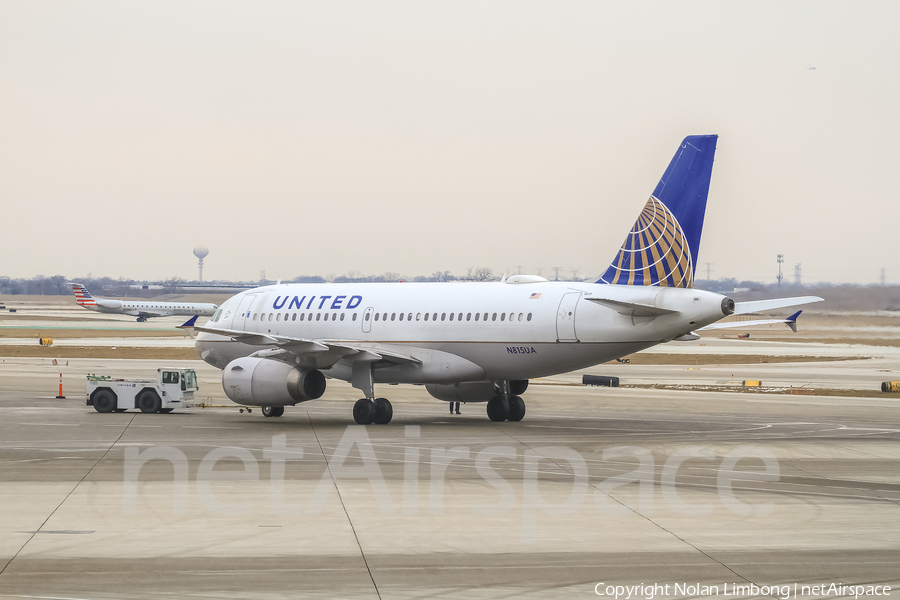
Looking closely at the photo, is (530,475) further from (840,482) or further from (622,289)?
(622,289)

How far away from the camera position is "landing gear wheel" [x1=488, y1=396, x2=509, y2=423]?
107 ft

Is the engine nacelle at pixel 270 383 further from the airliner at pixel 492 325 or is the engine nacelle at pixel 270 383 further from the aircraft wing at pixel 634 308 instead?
the aircraft wing at pixel 634 308

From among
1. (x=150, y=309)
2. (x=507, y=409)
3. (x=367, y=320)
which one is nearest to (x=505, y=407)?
(x=507, y=409)

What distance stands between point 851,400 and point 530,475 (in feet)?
82.1

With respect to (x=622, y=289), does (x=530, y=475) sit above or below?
below

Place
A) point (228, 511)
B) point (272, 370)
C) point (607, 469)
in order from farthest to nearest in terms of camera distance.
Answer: point (272, 370) < point (607, 469) < point (228, 511)

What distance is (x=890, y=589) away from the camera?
438 inches

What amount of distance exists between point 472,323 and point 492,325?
0.78 m

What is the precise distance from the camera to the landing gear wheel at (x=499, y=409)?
107ft

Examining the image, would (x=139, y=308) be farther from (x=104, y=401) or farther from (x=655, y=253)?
(x=655, y=253)

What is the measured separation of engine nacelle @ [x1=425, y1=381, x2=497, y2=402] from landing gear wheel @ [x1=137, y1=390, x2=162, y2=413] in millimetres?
9287

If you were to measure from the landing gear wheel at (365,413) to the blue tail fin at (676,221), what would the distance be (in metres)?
8.48

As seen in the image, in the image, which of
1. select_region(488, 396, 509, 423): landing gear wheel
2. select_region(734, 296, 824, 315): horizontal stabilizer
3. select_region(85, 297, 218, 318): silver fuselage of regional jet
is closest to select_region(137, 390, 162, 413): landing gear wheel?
select_region(488, 396, 509, 423): landing gear wheel

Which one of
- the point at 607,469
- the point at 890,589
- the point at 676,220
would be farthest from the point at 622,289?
the point at 890,589
